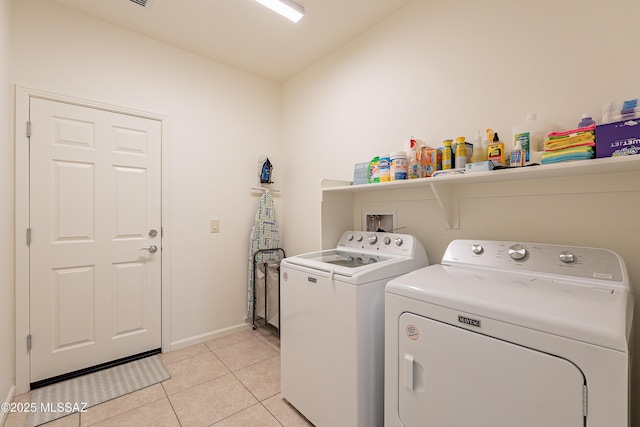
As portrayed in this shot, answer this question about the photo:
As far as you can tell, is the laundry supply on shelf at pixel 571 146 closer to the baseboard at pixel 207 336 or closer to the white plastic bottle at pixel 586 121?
the white plastic bottle at pixel 586 121

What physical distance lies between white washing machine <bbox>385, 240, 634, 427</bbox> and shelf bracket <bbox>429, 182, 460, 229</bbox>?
314 mm

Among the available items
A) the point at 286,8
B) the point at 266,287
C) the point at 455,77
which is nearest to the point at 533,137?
the point at 455,77

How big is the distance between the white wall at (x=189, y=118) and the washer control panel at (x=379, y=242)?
1.29 m

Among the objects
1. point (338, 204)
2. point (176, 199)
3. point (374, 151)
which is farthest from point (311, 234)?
point (176, 199)

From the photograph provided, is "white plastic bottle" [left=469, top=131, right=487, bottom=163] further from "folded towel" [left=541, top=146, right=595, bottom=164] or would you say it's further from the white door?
the white door

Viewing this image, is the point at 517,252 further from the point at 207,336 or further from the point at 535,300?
the point at 207,336

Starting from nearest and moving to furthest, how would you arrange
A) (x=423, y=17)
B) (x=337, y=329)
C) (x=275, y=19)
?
(x=337, y=329)
(x=423, y=17)
(x=275, y=19)

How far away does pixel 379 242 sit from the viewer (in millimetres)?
1898

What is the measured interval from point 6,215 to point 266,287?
1866mm

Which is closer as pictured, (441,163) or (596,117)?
(596,117)

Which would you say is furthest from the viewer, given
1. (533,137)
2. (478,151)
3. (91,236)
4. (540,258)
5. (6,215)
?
(91,236)

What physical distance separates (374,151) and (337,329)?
4.39ft

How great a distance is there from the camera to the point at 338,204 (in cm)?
218

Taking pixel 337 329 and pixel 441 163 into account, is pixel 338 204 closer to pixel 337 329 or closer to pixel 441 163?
pixel 441 163
